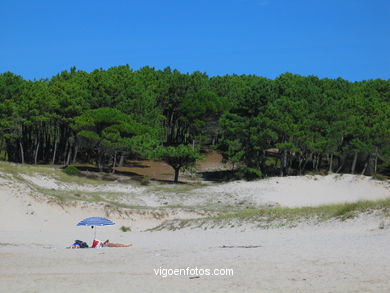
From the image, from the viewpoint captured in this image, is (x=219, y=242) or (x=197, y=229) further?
(x=197, y=229)

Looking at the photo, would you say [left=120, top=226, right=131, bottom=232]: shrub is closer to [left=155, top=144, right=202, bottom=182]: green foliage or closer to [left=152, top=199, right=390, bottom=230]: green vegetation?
[left=152, top=199, right=390, bottom=230]: green vegetation

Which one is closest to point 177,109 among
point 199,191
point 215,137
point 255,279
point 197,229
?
point 215,137

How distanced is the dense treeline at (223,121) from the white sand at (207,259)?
79.8ft

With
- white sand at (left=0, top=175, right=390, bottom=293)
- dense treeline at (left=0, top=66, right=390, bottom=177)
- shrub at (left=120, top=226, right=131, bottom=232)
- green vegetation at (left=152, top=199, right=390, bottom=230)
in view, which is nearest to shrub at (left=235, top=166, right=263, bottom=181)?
dense treeline at (left=0, top=66, right=390, bottom=177)

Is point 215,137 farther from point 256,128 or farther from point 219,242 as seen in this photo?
point 219,242

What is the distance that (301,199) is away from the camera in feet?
138

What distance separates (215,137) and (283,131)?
83.0 ft

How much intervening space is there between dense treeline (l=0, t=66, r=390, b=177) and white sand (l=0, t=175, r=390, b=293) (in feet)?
Answer: 79.8

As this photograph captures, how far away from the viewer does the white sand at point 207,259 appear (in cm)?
1068

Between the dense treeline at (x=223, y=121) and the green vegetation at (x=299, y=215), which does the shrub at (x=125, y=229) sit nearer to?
the green vegetation at (x=299, y=215)

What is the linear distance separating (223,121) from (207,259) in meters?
42.5

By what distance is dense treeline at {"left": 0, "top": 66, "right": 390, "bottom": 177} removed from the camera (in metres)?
51.0

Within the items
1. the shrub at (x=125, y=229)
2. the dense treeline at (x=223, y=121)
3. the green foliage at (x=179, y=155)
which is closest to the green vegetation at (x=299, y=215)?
the shrub at (x=125, y=229)

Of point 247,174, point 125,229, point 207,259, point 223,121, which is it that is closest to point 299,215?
point 207,259
